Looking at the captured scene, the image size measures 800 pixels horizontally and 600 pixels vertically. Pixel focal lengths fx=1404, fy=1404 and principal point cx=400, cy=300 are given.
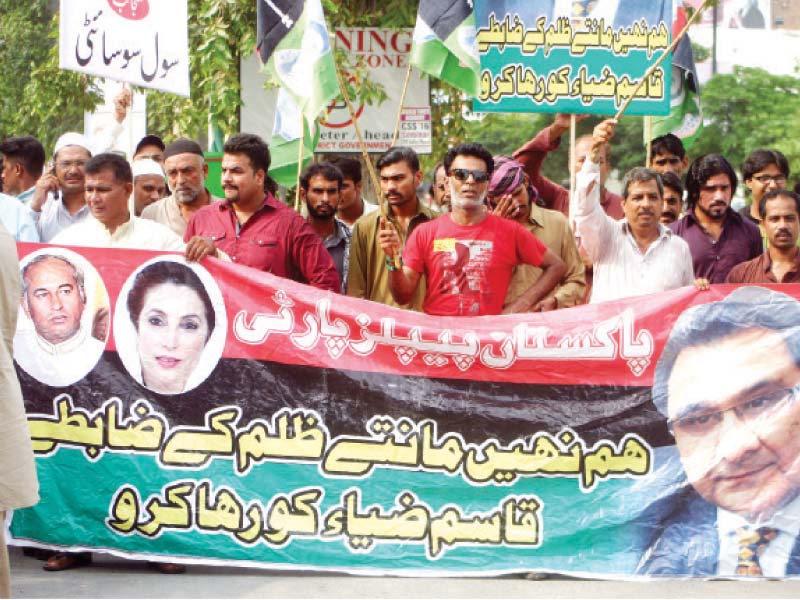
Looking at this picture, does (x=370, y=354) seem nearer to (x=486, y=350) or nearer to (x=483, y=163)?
(x=486, y=350)

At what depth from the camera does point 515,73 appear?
8.80 metres

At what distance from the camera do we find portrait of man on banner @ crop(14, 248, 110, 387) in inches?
254

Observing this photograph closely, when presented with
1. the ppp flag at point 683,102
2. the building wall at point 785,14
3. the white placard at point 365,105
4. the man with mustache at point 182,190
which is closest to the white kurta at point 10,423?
the man with mustache at point 182,190

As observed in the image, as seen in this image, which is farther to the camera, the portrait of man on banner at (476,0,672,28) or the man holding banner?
the portrait of man on banner at (476,0,672,28)

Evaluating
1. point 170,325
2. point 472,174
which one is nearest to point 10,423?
point 170,325

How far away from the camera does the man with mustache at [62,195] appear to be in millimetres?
8117

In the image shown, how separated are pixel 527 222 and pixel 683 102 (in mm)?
3131

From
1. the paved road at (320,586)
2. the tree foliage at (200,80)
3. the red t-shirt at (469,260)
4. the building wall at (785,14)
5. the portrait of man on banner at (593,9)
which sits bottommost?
the paved road at (320,586)

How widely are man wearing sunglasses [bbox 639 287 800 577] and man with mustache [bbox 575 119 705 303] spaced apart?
59 cm

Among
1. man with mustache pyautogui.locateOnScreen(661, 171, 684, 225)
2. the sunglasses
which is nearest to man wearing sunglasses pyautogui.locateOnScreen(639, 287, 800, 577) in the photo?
the sunglasses

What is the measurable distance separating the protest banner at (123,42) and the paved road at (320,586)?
2.91m

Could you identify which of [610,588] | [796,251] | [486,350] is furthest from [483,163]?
[610,588]

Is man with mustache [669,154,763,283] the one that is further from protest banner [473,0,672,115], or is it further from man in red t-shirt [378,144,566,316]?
man in red t-shirt [378,144,566,316]

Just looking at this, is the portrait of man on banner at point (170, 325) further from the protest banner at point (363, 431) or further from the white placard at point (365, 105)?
the white placard at point (365, 105)
